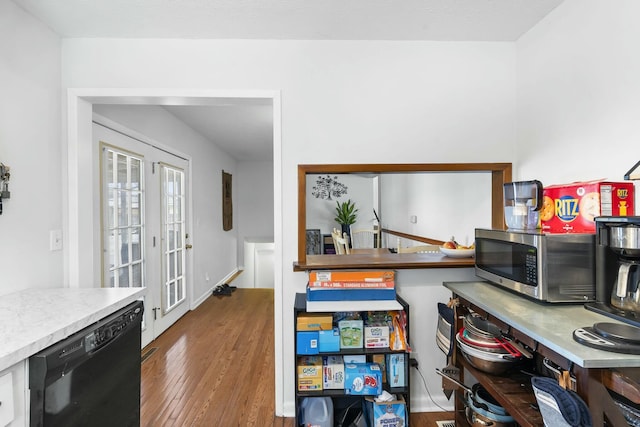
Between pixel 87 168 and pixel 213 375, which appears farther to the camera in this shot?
pixel 213 375

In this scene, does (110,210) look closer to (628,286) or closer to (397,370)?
(397,370)

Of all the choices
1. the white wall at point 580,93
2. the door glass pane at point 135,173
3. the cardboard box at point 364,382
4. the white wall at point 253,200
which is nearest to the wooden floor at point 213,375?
the cardboard box at point 364,382

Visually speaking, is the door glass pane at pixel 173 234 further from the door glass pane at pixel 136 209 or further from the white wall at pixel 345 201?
the white wall at pixel 345 201

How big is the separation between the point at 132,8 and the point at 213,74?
Result: 48 centimetres

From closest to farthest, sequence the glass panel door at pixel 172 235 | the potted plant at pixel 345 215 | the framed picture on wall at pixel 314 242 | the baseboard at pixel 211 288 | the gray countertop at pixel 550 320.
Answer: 1. the gray countertop at pixel 550 320
2. the glass panel door at pixel 172 235
3. the baseboard at pixel 211 288
4. the framed picture on wall at pixel 314 242
5. the potted plant at pixel 345 215

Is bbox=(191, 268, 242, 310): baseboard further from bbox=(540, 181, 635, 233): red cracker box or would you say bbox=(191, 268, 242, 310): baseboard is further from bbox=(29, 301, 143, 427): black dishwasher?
bbox=(540, 181, 635, 233): red cracker box

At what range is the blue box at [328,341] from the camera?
1722 millimetres

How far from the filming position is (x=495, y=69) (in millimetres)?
1976

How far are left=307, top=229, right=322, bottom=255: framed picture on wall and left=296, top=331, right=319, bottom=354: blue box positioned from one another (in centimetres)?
340

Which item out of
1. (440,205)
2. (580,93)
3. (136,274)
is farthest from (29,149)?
(440,205)

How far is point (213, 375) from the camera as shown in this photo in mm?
2424

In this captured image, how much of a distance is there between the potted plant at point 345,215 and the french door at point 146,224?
2.56m

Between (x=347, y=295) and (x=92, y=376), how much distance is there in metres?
1.21

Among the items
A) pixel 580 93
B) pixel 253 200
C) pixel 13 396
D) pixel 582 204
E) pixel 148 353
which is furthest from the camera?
pixel 253 200
